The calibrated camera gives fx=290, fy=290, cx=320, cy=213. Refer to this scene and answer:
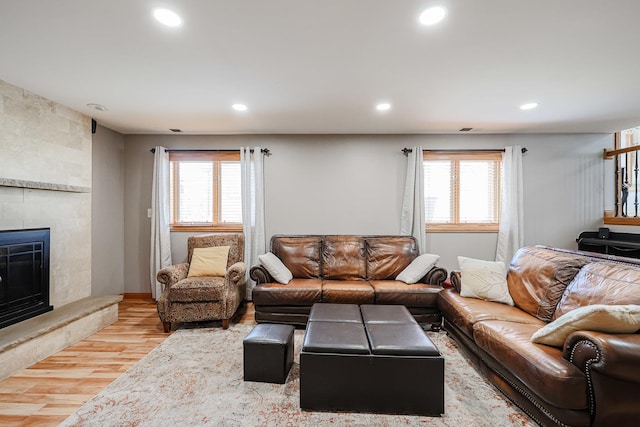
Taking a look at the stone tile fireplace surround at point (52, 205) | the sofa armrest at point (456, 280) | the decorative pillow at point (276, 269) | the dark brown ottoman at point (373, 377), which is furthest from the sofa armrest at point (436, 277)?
the stone tile fireplace surround at point (52, 205)

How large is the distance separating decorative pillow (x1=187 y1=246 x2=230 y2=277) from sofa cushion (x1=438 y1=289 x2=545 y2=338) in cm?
273

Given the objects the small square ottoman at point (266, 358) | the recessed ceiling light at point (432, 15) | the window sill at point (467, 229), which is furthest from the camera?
the window sill at point (467, 229)

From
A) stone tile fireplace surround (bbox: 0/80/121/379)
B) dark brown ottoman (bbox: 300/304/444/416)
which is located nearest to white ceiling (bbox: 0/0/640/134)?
stone tile fireplace surround (bbox: 0/80/121/379)

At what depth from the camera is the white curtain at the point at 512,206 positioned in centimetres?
422

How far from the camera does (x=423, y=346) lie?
6.49ft

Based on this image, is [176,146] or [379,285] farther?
[176,146]

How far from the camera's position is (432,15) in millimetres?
1713

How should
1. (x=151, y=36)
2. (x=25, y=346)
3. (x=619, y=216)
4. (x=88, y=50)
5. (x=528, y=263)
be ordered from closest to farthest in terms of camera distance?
(x=151, y=36) < (x=88, y=50) < (x=25, y=346) < (x=528, y=263) < (x=619, y=216)

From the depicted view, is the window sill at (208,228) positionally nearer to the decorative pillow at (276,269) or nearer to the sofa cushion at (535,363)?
the decorative pillow at (276,269)

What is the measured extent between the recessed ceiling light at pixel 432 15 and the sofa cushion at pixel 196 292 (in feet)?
10.2

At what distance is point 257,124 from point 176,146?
58.0 inches

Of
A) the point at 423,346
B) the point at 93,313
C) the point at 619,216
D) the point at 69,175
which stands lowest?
the point at 93,313

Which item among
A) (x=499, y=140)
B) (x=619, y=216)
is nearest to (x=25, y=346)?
(x=499, y=140)

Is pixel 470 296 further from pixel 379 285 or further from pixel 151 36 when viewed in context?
pixel 151 36
